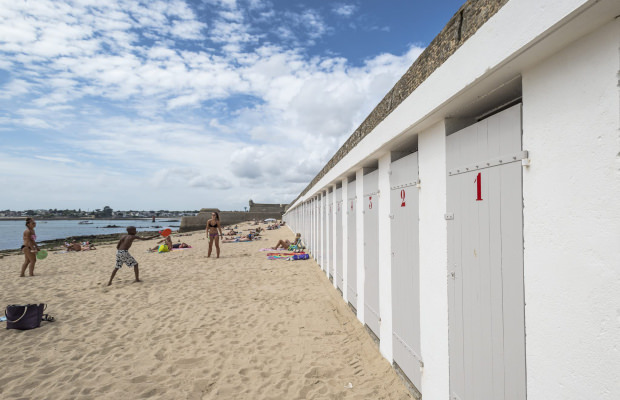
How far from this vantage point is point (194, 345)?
5.15 meters

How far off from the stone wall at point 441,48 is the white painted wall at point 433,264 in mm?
532

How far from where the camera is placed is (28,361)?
15.5 ft

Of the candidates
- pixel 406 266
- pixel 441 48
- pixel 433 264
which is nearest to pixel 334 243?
pixel 406 266

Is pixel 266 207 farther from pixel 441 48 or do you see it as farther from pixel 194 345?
pixel 441 48

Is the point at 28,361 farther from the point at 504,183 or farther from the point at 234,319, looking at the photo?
the point at 504,183

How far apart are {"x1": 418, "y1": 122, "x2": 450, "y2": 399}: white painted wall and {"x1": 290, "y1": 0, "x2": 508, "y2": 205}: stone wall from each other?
53cm

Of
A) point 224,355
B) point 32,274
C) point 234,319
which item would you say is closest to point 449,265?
point 224,355

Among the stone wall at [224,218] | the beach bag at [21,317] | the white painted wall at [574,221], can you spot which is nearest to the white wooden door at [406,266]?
the white painted wall at [574,221]

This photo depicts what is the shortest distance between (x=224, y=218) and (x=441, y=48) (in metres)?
58.1

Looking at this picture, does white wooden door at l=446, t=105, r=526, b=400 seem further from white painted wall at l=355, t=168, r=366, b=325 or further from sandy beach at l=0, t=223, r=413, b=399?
white painted wall at l=355, t=168, r=366, b=325

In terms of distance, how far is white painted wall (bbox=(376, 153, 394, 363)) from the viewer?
173 inches

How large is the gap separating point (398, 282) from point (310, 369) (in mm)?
1615

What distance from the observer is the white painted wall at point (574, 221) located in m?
1.47

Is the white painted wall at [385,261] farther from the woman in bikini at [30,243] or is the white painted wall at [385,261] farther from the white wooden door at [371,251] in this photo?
the woman in bikini at [30,243]
